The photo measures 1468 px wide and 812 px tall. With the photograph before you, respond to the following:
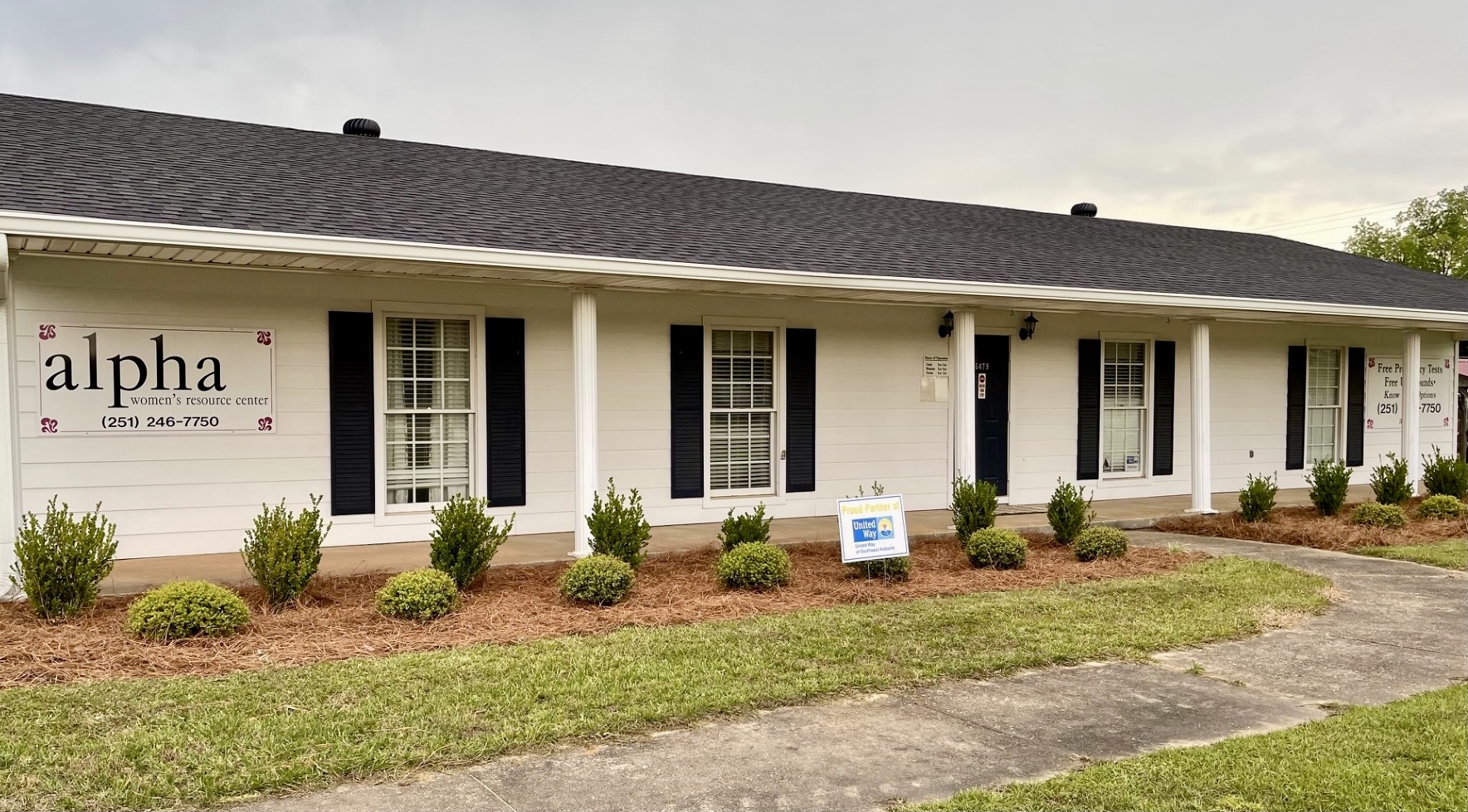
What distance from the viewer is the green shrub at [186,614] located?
5.95 metres

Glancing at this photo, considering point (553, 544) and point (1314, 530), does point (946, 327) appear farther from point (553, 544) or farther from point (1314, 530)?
point (553, 544)

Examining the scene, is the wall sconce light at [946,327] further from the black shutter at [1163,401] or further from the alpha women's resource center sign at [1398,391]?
the alpha women's resource center sign at [1398,391]

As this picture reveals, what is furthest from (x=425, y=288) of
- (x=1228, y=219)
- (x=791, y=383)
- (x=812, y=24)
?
(x=1228, y=219)

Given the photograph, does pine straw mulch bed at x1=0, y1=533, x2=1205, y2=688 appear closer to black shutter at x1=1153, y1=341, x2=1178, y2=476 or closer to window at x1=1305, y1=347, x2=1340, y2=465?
black shutter at x1=1153, y1=341, x2=1178, y2=476

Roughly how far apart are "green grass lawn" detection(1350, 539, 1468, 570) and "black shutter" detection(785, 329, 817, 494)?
5530 mm

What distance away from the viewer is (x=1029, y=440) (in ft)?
41.8

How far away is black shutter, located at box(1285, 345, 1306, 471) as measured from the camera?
47.6 feet

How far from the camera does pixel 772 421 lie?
11242 mm

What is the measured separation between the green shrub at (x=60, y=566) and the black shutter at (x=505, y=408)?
3.67m

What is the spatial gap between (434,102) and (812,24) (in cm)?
878

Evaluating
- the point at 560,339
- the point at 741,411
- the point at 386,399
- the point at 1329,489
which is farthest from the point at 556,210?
the point at 1329,489

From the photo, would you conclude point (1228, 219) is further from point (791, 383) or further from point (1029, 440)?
point (791, 383)

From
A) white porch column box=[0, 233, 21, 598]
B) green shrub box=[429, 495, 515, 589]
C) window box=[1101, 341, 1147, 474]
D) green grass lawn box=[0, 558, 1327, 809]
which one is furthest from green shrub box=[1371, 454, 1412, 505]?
white porch column box=[0, 233, 21, 598]

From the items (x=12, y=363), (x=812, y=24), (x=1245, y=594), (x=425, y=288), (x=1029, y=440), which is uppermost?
(x=812, y=24)
